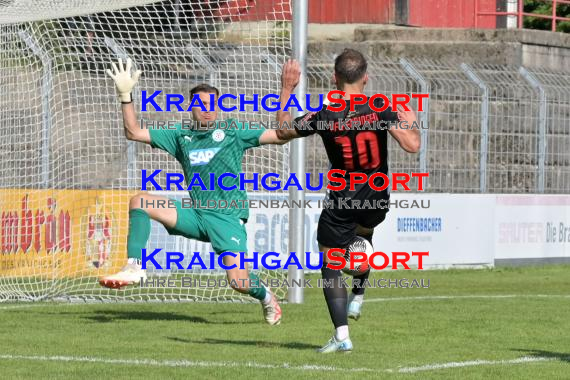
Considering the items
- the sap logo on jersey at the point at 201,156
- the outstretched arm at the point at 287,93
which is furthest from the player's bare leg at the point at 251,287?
the outstretched arm at the point at 287,93

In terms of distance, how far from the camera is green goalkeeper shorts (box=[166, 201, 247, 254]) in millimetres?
10617

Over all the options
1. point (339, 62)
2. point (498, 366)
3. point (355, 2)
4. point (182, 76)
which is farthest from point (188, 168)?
point (355, 2)

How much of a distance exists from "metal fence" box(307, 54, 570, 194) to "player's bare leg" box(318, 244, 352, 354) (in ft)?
32.3

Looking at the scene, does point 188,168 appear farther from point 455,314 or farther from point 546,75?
point 546,75

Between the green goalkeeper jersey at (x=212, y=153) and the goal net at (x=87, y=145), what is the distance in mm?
2756

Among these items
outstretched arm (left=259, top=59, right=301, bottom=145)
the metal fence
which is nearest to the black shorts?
outstretched arm (left=259, top=59, right=301, bottom=145)

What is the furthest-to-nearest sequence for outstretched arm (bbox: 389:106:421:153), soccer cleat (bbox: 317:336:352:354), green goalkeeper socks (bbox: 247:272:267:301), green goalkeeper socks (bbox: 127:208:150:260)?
green goalkeeper socks (bbox: 247:272:267:301), green goalkeeper socks (bbox: 127:208:150:260), soccer cleat (bbox: 317:336:352:354), outstretched arm (bbox: 389:106:421:153)

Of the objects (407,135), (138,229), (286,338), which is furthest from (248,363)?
(138,229)

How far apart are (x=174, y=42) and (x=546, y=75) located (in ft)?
23.5

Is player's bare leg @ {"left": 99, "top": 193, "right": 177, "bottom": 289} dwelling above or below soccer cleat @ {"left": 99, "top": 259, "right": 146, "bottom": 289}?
above

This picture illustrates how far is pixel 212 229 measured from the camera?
1066cm

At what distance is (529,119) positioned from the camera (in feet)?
64.7

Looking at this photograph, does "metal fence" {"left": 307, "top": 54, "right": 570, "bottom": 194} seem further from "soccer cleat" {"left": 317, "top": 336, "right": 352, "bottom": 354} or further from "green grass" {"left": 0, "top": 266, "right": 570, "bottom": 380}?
"soccer cleat" {"left": 317, "top": 336, "right": 352, "bottom": 354}

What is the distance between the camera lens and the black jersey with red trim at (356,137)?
27.9 ft
